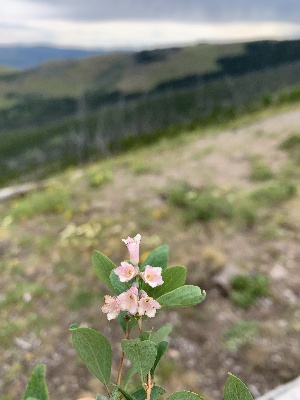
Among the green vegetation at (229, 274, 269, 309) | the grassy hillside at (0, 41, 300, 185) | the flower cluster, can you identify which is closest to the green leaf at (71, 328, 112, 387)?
the flower cluster

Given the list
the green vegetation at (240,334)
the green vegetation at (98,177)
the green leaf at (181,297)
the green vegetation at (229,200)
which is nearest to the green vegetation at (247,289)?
the green vegetation at (240,334)

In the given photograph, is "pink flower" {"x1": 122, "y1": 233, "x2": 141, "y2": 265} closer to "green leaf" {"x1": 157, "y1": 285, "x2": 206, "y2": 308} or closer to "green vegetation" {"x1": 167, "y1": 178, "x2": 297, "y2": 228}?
"green leaf" {"x1": 157, "y1": 285, "x2": 206, "y2": 308}

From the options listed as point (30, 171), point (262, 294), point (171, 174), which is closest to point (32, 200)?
point (171, 174)

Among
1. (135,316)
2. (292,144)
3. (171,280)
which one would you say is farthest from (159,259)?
(292,144)

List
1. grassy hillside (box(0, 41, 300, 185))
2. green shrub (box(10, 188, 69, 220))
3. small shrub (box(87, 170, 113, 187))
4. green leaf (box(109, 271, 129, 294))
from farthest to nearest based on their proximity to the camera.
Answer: grassy hillside (box(0, 41, 300, 185)), small shrub (box(87, 170, 113, 187)), green shrub (box(10, 188, 69, 220)), green leaf (box(109, 271, 129, 294))

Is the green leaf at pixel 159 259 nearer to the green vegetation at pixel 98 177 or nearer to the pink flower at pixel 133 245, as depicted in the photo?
the pink flower at pixel 133 245

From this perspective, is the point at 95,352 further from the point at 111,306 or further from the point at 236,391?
the point at 236,391

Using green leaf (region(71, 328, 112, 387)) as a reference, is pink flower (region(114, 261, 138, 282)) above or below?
above
